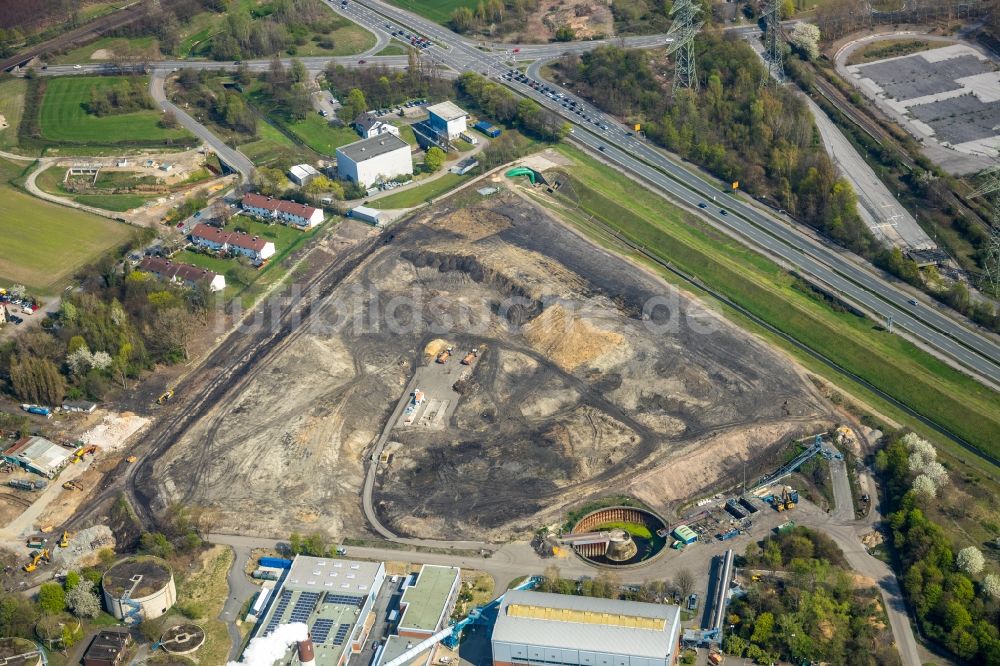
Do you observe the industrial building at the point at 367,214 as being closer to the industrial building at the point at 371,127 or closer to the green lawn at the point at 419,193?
the green lawn at the point at 419,193

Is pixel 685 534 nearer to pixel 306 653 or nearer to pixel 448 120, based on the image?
pixel 306 653

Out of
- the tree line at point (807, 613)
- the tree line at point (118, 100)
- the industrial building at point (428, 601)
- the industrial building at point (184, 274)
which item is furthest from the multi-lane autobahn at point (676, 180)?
the industrial building at point (428, 601)

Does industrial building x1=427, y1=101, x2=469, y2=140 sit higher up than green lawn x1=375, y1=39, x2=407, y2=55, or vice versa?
green lawn x1=375, y1=39, x2=407, y2=55

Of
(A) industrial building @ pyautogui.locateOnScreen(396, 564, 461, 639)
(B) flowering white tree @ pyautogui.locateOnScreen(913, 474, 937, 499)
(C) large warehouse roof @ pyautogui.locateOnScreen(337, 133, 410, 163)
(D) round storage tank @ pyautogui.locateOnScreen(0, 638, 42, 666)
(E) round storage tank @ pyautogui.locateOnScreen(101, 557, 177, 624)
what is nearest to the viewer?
(D) round storage tank @ pyautogui.locateOnScreen(0, 638, 42, 666)

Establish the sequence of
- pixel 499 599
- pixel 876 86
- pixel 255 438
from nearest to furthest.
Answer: pixel 499 599 < pixel 255 438 < pixel 876 86

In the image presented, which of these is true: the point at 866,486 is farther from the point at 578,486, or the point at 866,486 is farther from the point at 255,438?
the point at 255,438

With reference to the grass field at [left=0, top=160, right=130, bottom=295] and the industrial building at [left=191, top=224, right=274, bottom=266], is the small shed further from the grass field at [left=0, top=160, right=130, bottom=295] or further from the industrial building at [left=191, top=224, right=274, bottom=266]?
the grass field at [left=0, top=160, right=130, bottom=295]

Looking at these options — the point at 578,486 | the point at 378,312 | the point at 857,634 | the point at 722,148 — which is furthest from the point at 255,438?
the point at 722,148

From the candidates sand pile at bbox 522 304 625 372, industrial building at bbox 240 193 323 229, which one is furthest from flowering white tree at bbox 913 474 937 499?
industrial building at bbox 240 193 323 229
